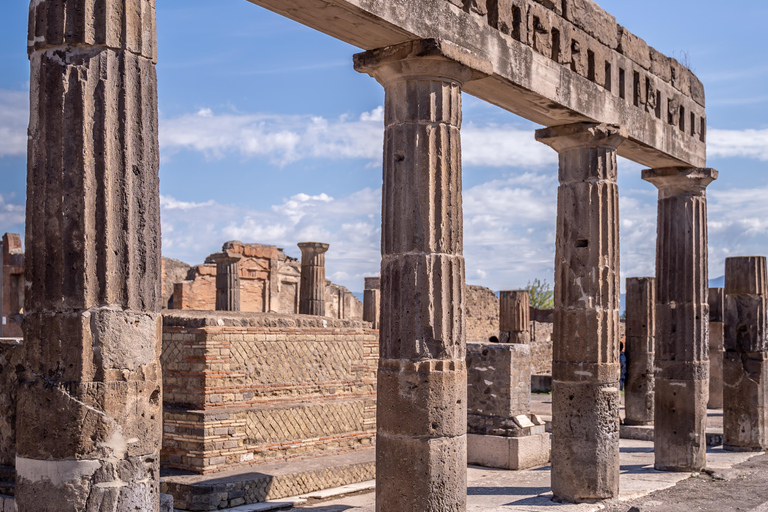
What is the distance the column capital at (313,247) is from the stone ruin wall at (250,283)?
4.04m

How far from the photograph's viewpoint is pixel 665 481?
353 inches

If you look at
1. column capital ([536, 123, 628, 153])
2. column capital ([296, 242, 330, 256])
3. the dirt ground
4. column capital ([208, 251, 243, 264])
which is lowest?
the dirt ground

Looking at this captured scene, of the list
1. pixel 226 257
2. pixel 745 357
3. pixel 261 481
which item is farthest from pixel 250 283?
pixel 261 481

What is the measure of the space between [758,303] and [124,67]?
11.1 meters

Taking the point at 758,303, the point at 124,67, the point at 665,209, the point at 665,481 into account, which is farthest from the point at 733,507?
the point at 124,67

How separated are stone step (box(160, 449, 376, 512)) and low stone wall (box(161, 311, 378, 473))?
0.28 meters

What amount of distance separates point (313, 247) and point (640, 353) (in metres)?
7.75

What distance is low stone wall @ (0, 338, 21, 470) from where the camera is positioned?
6.52 metres

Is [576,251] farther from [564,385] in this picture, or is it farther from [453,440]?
[453,440]

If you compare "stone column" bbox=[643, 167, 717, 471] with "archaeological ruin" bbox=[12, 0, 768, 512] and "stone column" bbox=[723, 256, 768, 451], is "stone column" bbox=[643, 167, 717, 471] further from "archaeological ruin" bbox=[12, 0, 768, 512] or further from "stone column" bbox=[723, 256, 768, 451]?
"stone column" bbox=[723, 256, 768, 451]

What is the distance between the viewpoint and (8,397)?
259 inches

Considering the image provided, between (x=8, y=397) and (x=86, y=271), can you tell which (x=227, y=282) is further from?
(x=86, y=271)

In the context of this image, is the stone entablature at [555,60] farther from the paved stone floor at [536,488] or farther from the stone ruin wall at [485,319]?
the stone ruin wall at [485,319]

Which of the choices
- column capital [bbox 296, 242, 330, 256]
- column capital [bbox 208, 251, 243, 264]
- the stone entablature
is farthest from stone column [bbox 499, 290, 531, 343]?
the stone entablature
